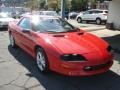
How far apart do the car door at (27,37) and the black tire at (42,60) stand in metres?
0.41

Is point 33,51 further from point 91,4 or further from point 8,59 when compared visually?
point 91,4

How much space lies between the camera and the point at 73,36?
6.12m

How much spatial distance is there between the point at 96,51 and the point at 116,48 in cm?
359

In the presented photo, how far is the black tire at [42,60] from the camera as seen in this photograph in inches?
219

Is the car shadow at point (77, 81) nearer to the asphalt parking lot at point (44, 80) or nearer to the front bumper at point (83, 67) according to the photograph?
the asphalt parking lot at point (44, 80)

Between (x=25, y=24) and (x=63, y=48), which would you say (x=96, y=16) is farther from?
(x=63, y=48)

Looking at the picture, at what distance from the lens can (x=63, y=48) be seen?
523 centimetres

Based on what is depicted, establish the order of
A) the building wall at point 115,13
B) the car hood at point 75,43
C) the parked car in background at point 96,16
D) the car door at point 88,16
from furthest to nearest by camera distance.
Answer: the car door at point 88,16, the parked car in background at point 96,16, the building wall at point 115,13, the car hood at point 75,43

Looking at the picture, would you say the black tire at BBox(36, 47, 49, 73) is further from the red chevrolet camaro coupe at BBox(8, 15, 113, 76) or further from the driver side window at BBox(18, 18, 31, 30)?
the driver side window at BBox(18, 18, 31, 30)

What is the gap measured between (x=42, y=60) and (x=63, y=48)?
0.79 metres

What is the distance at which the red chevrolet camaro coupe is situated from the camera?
16.5ft

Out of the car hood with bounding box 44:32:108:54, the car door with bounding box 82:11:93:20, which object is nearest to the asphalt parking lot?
the car hood with bounding box 44:32:108:54

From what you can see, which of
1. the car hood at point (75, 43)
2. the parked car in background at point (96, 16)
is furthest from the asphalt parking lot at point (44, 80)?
the parked car in background at point (96, 16)

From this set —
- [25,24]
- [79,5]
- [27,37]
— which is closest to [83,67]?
[27,37]
